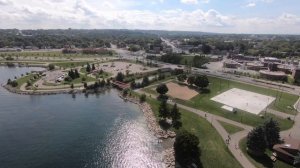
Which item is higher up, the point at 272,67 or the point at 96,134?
the point at 272,67

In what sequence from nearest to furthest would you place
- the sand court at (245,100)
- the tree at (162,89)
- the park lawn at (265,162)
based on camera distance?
the park lawn at (265,162), the sand court at (245,100), the tree at (162,89)

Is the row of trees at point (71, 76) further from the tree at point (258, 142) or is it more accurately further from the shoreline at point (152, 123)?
the tree at point (258, 142)

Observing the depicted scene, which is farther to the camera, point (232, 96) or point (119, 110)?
point (232, 96)

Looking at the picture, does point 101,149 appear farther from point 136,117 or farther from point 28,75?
point 28,75

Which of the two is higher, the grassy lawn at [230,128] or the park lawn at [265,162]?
the grassy lawn at [230,128]

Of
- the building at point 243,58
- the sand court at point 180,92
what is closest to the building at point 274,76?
the sand court at point 180,92

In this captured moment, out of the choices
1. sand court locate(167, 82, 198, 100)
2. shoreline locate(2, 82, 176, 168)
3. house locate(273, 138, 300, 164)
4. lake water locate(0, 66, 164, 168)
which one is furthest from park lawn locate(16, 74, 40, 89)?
house locate(273, 138, 300, 164)

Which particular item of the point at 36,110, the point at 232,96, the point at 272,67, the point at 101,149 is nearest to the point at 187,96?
the point at 232,96
